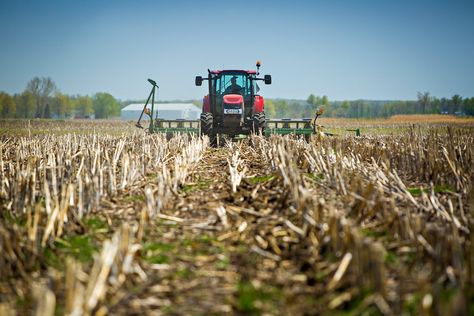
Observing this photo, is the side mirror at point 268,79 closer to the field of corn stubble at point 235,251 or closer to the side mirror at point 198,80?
the side mirror at point 198,80

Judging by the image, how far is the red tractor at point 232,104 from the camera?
16.3 meters

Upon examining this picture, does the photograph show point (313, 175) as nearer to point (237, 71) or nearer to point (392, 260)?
point (392, 260)

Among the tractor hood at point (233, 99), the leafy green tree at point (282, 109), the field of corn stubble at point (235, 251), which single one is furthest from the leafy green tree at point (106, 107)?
the field of corn stubble at point (235, 251)

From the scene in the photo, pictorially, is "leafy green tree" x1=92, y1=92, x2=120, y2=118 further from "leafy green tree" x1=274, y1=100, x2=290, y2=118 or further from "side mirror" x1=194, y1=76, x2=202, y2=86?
"side mirror" x1=194, y1=76, x2=202, y2=86

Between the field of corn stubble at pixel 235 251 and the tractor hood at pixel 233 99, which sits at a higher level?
the tractor hood at pixel 233 99

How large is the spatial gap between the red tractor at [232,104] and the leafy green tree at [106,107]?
143 metres

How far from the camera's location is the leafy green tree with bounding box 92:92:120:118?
154 meters

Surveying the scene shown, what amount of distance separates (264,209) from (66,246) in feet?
7.67

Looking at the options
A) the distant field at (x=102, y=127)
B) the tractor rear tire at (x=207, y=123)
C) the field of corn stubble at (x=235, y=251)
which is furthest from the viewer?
the distant field at (x=102, y=127)

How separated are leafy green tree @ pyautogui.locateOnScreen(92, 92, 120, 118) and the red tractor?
142590mm

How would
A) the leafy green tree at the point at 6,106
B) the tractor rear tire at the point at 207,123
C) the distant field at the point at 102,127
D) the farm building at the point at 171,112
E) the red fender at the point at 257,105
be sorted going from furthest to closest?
the leafy green tree at the point at 6,106 → the farm building at the point at 171,112 → the distant field at the point at 102,127 → the red fender at the point at 257,105 → the tractor rear tire at the point at 207,123

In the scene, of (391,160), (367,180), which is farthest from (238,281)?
(391,160)

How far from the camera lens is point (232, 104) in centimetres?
1628

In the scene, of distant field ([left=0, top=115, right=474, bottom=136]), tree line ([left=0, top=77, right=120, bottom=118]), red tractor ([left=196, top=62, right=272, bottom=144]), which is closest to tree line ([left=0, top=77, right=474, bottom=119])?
tree line ([left=0, top=77, right=120, bottom=118])
